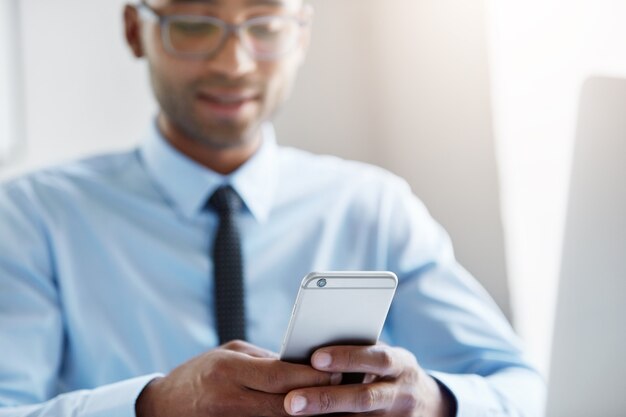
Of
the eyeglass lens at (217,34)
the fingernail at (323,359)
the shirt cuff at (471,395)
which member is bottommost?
the shirt cuff at (471,395)

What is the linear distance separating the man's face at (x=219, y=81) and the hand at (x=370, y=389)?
0.63 m

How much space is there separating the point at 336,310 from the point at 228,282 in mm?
510

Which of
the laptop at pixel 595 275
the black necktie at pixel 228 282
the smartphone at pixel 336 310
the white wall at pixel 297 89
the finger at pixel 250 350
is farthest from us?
the white wall at pixel 297 89

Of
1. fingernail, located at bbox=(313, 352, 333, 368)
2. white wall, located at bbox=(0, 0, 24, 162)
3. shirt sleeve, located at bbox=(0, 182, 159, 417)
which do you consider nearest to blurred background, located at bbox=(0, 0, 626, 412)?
white wall, located at bbox=(0, 0, 24, 162)

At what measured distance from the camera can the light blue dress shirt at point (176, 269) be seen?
1.26m

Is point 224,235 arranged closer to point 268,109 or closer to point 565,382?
point 268,109

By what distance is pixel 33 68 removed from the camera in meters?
1.98

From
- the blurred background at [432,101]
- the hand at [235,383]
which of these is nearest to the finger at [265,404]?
the hand at [235,383]

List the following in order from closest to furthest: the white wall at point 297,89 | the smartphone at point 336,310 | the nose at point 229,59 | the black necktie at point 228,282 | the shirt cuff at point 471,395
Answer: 1. the smartphone at point 336,310
2. the shirt cuff at point 471,395
3. the black necktie at point 228,282
4. the nose at point 229,59
5. the white wall at point 297,89

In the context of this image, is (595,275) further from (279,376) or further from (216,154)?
(216,154)

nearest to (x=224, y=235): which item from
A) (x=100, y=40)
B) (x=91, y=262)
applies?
(x=91, y=262)

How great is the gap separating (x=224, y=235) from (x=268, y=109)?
0.91ft

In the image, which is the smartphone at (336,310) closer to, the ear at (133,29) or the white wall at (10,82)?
the ear at (133,29)

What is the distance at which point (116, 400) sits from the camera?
1.01m
